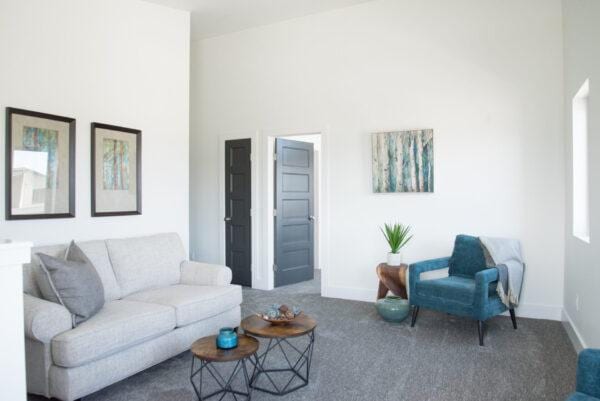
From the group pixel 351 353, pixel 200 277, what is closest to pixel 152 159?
pixel 200 277

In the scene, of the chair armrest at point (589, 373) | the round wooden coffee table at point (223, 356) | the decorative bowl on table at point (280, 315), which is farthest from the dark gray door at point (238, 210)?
the chair armrest at point (589, 373)

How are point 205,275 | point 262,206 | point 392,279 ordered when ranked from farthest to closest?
point 262,206
point 392,279
point 205,275

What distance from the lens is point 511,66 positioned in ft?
13.5

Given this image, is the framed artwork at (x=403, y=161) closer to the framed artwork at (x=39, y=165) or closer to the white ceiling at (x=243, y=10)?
the white ceiling at (x=243, y=10)

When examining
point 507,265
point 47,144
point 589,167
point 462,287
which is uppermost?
point 47,144

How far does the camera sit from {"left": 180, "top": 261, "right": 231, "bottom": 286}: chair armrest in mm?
3646

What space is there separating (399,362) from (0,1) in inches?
153

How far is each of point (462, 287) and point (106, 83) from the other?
3573 millimetres

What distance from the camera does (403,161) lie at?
458 cm

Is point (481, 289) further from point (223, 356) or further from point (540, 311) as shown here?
point (223, 356)

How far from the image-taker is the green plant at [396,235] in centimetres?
443

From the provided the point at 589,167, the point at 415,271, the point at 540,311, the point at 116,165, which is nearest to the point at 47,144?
the point at 116,165

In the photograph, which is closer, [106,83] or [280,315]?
[280,315]

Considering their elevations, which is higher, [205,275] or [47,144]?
[47,144]
